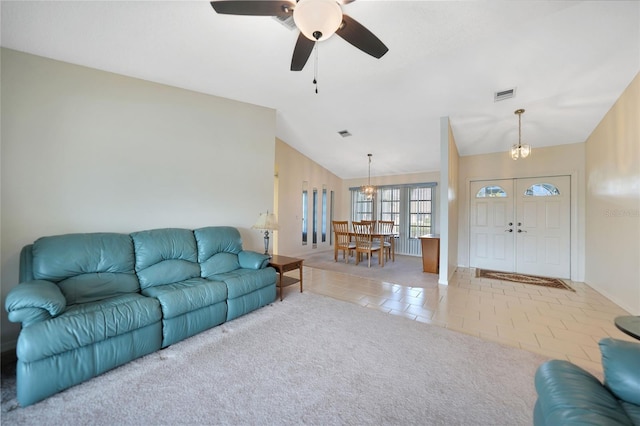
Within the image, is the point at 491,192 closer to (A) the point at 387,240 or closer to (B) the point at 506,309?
(A) the point at 387,240

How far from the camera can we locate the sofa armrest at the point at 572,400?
0.92 metres

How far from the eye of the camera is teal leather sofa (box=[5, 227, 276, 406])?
1585 millimetres

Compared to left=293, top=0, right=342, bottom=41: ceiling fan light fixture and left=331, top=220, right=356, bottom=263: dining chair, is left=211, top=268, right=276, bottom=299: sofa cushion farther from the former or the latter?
left=331, top=220, right=356, bottom=263: dining chair

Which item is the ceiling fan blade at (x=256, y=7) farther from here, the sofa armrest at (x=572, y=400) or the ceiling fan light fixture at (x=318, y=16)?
the sofa armrest at (x=572, y=400)

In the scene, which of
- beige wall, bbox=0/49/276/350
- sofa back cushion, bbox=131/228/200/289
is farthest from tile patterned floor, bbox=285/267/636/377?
beige wall, bbox=0/49/276/350

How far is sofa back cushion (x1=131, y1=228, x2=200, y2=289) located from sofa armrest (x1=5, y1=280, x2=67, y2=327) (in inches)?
30.5

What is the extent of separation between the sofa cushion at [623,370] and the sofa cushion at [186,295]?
2.74 m

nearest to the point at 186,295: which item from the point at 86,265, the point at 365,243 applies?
the point at 86,265

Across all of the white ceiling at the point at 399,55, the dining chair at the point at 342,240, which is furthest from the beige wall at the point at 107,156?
the dining chair at the point at 342,240

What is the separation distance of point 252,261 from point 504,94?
4.10 meters

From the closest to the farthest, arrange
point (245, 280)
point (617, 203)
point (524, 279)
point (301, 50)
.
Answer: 1. point (301, 50)
2. point (245, 280)
3. point (617, 203)
4. point (524, 279)

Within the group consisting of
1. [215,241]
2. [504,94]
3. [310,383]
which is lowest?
[310,383]

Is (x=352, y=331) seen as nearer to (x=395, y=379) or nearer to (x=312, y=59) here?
(x=395, y=379)

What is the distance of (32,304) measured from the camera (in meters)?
1.61
